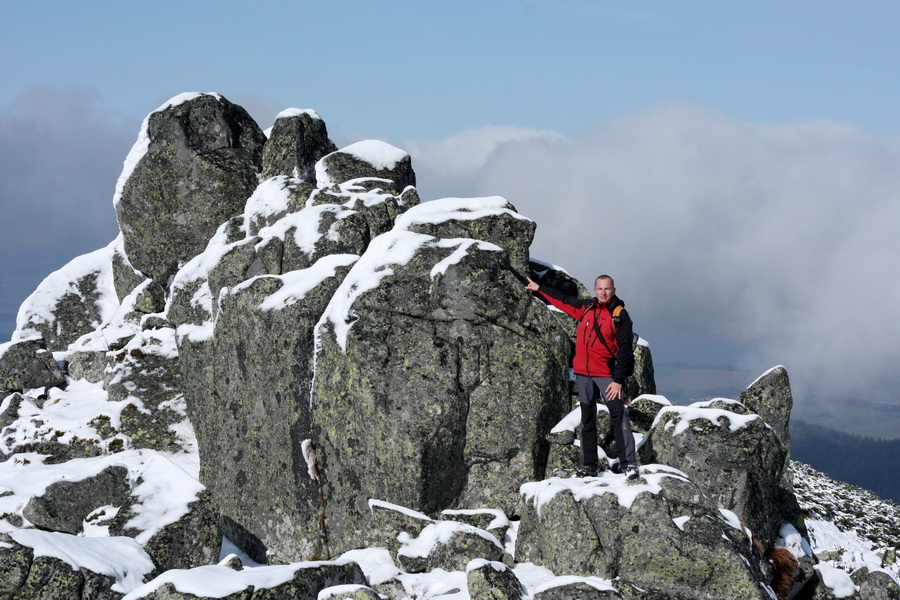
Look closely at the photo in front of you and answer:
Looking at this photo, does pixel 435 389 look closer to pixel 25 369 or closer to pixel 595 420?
pixel 595 420

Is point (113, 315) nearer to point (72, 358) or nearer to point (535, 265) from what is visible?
point (72, 358)

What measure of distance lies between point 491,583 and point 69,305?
1596 inches

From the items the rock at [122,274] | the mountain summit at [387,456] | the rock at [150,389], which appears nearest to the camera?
the mountain summit at [387,456]

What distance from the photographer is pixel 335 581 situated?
18.2 m

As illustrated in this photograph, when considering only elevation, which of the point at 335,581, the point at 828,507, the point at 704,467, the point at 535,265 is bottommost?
the point at 828,507

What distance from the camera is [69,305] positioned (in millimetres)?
49094

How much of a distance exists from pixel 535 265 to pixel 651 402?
692cm

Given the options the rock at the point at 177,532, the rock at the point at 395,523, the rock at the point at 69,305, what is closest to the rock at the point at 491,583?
the rock at the point at 395,523

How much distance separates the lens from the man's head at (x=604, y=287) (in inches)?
800

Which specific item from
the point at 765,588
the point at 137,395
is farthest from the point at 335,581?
the point at 137,395

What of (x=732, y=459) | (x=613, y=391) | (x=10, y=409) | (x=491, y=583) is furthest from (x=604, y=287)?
(x=10, y=409)

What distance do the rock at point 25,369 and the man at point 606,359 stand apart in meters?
31.4

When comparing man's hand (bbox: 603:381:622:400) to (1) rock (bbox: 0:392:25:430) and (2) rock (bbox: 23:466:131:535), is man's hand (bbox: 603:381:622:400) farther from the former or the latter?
(1) rock (bbox: 0:392:25:430)

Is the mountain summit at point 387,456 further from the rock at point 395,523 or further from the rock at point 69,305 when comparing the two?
the rock at point 69,305
